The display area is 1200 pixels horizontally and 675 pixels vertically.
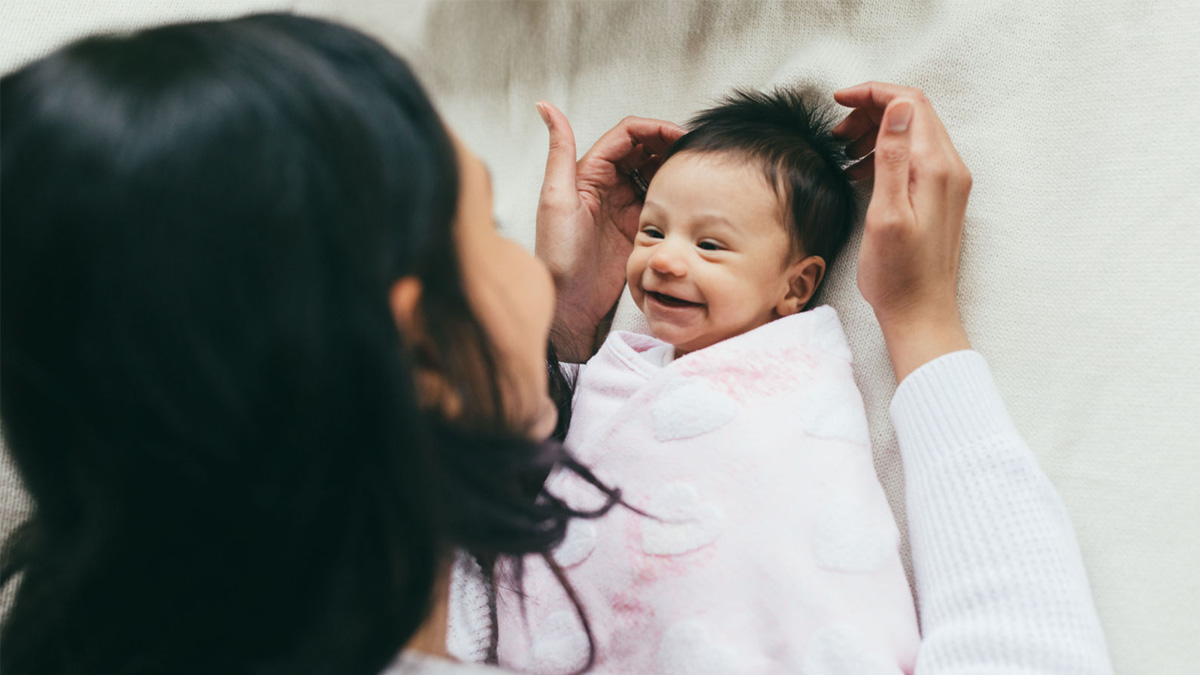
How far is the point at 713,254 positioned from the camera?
93 cm

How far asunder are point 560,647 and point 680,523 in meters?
0.19

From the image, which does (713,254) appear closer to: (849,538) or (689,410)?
(689,410)

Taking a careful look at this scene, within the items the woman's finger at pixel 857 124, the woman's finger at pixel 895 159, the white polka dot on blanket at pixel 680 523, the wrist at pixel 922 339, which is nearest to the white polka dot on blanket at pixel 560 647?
the white polka dot on blanket at pixel 680 523

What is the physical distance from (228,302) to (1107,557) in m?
0.80

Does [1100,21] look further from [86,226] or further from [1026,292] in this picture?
[86,226]

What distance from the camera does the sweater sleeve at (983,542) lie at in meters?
0.67

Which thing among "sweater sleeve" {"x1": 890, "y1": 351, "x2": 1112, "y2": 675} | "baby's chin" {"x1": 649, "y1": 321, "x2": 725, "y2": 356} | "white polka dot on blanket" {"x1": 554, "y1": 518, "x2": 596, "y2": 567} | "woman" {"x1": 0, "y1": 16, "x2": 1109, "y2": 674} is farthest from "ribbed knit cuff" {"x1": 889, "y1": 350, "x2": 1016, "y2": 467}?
"white polka dot on blanket" {"x1": 554, "y1": 518, "x2": 596, "y2": 567}

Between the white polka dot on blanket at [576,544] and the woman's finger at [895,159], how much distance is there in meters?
0.47

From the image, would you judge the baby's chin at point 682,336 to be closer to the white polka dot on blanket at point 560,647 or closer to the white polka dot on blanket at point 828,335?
the white polka dot on blanket at point 828,335

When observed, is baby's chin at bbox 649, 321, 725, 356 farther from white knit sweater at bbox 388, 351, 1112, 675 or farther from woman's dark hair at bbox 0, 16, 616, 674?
woman's dark hair at bbox 0, 16, 616, 674

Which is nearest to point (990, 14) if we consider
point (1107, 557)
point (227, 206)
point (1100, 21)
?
point (1100, 21)

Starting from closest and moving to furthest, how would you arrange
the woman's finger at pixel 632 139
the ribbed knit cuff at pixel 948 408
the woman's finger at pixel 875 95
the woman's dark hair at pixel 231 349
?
the woman's dark hair at pixel 231 349
the ribbed knit cuff at pixel 948 408
the woman's finger at pixel 875 95
the woman's finger at pixel 632 139

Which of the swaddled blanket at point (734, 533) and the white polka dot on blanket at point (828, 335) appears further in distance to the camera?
the white polka dot on blanket at point (828, 335)

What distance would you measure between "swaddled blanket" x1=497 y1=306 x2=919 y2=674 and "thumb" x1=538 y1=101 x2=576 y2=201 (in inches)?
12.4
